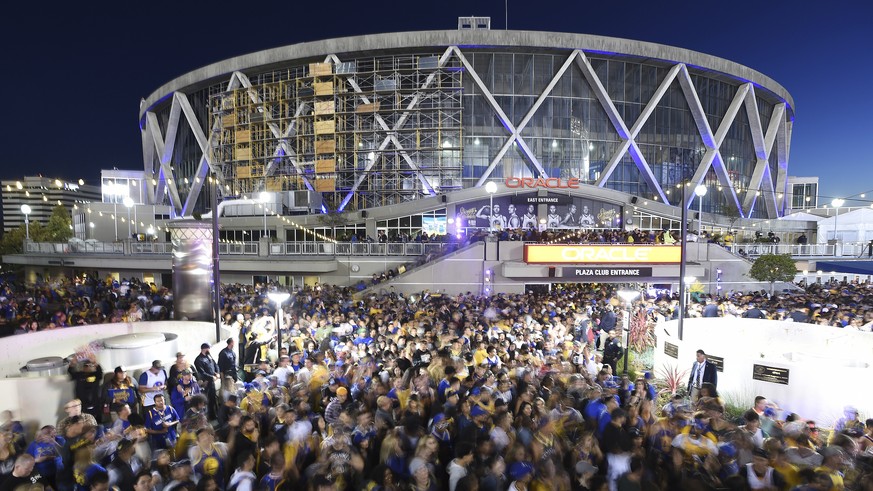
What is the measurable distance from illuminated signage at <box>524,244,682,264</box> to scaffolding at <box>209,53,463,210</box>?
17589mm

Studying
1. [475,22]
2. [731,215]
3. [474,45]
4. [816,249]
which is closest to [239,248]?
[474,45]

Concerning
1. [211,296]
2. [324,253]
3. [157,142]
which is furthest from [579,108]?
[157,142]

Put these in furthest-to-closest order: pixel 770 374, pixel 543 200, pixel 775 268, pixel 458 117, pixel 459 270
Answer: pixel 458 117
pixel 543 200
pixel 459 270
pixel 775 268
pixel 770 374

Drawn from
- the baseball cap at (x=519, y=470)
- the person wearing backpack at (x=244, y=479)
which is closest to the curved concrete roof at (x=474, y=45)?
the baseball cap at (x=519, y=470)

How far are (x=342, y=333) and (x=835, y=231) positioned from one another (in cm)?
4130

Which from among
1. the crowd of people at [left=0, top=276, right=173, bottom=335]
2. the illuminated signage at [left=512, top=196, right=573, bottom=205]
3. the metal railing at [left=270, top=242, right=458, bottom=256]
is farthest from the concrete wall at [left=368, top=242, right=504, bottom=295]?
the crowd of people at [left=0, top=276, right=173, bottom=335]

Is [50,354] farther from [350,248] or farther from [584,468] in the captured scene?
[350,248]

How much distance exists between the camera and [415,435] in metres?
5.36

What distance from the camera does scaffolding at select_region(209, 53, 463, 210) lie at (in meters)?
37.9

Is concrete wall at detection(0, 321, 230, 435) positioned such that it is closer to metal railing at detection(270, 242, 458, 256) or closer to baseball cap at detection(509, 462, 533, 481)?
baseball cap at detection(509, 462, 533, 481)

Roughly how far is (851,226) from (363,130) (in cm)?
3890

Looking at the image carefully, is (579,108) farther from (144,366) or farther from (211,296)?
(144,366)

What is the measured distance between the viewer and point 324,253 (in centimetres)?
→ 2478

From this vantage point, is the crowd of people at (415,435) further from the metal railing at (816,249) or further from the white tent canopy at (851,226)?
the white tent canopy at (851,226)
